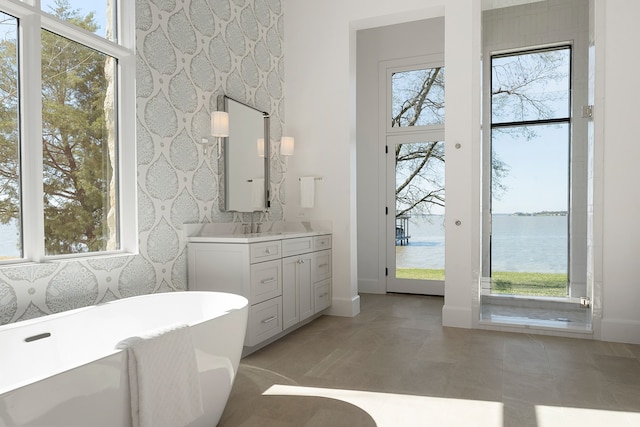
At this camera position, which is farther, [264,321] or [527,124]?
[527,124]

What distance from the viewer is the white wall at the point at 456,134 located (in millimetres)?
3461

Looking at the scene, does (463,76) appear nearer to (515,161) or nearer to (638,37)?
(515,161)

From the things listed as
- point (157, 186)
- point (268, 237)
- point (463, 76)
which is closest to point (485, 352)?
point (268, 237)

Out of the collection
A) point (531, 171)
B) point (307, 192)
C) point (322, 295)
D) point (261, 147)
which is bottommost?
point (322, 295)

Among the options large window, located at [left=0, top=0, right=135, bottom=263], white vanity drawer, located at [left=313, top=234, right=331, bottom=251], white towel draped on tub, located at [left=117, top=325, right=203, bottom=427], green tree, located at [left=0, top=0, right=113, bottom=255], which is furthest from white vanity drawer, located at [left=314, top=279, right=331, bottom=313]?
white towel draped on tub, located at [left=117, top=325, right=203, bottom=427]

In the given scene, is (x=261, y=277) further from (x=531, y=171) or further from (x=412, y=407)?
(x=531, y=171)

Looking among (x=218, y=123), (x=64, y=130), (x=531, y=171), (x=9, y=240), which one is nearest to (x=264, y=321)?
(x=218, y=123)

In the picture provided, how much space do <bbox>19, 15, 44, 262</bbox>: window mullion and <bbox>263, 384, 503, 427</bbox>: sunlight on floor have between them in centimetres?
153

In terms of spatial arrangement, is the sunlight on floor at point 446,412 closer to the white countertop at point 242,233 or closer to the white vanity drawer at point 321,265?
the white countertop at point 242,233

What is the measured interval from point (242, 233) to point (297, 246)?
524 millimetres

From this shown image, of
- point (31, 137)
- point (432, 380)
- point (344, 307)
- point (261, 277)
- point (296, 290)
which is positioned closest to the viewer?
point (31, 137)

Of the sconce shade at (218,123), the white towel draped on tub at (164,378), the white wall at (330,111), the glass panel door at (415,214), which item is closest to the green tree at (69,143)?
the sconce shade at (218,123)

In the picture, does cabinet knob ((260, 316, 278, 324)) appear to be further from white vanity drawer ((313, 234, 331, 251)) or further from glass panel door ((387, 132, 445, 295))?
glass panel door ((387, 132, 445, 295))

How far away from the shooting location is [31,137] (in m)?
2.26
